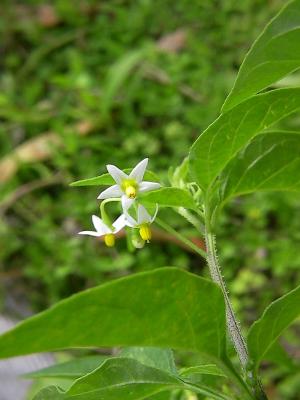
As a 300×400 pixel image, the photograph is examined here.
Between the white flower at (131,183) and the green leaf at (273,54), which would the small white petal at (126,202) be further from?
the green leaf at (273,54)

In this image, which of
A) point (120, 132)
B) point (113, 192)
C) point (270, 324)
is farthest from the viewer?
point (120, 132)

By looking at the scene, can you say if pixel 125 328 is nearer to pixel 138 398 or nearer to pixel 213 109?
pixel 138 398

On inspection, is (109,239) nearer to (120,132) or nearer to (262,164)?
(262,164)

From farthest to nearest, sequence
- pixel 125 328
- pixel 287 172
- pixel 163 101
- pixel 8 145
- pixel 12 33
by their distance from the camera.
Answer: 1. pixel 12 33
2. pixel 8 145
3. pixel 163 101
4. pixel 287 172
5. pixel 125 328

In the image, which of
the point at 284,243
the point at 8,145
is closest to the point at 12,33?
the point at 8,145

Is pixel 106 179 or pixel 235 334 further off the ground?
pixel 106 179

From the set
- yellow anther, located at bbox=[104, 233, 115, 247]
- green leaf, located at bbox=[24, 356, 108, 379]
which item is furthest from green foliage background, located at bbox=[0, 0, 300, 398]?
yellow anther, located at bbox=[104, 233, 115, 247]

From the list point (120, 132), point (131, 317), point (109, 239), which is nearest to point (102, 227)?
point (109, 239)
